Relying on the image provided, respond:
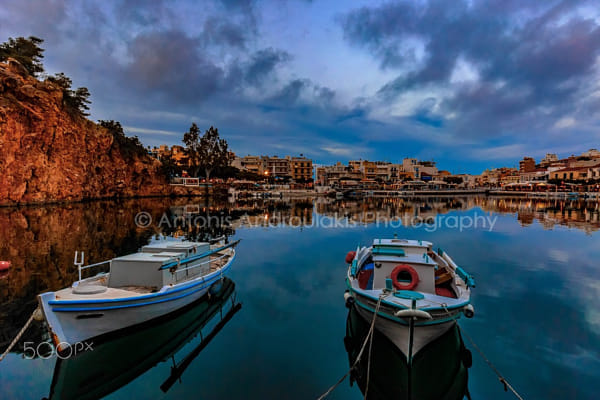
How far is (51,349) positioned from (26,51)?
69504mm

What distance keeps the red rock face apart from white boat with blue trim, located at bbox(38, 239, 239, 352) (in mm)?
49238

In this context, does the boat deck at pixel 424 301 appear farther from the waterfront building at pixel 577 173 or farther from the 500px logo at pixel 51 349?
the waterfront building at pixel 577 173

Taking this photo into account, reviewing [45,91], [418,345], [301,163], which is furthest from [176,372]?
[301,163]

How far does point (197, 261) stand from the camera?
1001 centimetres

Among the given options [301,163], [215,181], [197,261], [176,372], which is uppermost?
[301,163]

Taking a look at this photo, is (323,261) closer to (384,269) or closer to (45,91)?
(384,269)

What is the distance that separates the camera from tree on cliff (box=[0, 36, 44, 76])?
162 feet

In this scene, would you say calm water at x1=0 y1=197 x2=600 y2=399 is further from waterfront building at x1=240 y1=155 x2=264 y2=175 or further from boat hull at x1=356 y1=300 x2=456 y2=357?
waterfront building at x1=240 y1=155 x2=264 y2=175

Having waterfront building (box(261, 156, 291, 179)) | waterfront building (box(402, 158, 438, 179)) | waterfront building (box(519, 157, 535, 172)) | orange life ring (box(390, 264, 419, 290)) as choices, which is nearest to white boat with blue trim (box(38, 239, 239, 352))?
orange life ring (box(390, 264, 419, 290))

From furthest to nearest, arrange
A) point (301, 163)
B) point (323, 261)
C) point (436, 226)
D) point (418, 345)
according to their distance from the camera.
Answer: point (301, 163), point (436, 226), point (323, 261), point (418, 345)

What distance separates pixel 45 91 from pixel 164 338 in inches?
2262

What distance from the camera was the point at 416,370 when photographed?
6281 mm

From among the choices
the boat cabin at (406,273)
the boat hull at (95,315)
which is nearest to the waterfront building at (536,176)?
the boat cabin at (406,273)

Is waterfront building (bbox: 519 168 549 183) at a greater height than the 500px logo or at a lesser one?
greater
